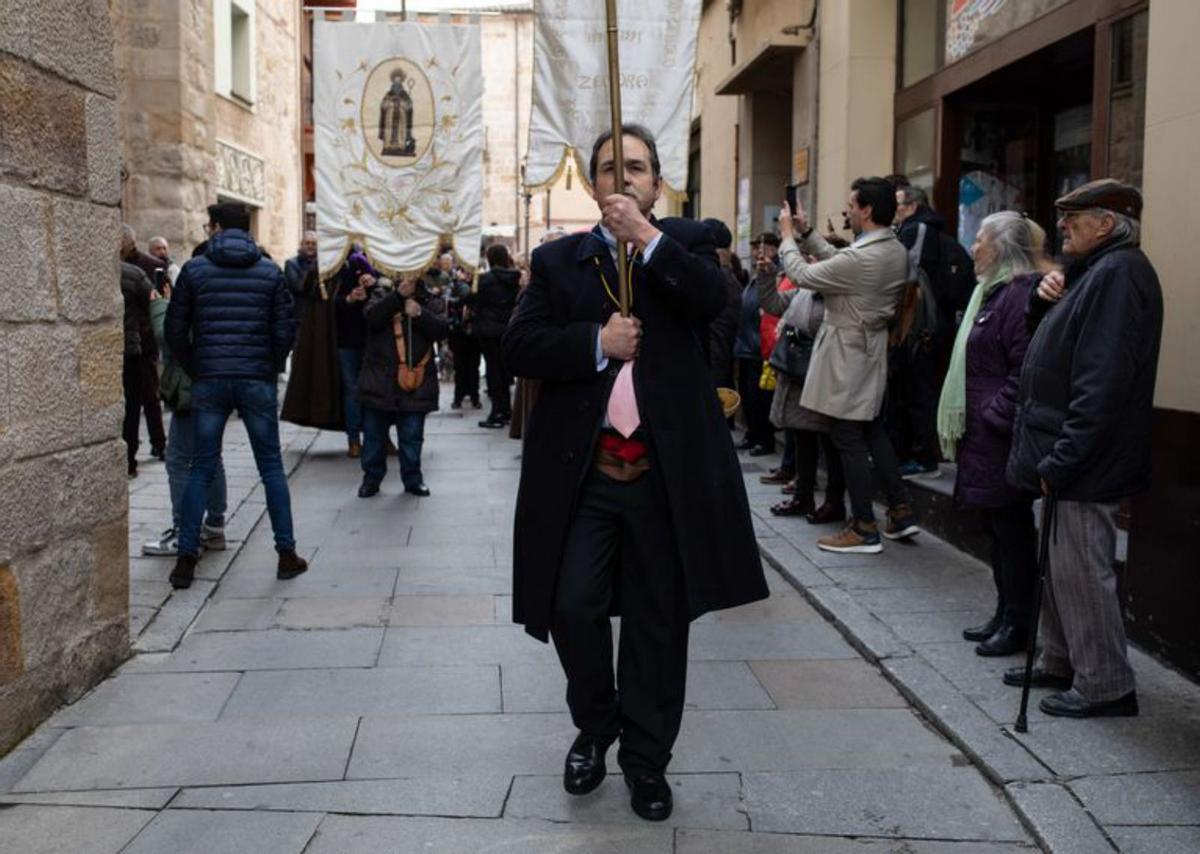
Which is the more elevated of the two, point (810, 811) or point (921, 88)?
point (921, 88)

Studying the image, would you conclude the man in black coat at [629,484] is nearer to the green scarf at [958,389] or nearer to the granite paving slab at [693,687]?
the granite paving slab at [693,687]

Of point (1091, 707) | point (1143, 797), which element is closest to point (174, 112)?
point (1091, 707)

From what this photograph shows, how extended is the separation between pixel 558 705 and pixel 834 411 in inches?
121

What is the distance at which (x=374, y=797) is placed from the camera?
13.3ft

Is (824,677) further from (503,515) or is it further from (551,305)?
(503,515)

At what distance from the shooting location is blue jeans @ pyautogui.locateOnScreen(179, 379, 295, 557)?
22.5 feet

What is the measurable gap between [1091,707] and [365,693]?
2.60 m

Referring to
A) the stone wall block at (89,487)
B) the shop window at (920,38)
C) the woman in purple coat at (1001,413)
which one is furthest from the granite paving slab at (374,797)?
the shop window at (920,38)

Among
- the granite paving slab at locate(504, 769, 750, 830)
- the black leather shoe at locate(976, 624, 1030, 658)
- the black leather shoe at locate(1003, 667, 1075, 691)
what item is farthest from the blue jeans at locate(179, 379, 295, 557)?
the black leather shoe at locate(1003, 667, 1075, 691)

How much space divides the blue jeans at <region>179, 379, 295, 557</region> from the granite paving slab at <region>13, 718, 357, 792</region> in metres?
2.23

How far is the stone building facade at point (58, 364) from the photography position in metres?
4.44

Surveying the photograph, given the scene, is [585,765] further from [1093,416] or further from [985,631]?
[985,631]

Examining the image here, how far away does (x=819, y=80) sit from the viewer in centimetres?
1152

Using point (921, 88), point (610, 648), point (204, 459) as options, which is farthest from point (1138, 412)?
point (921, 88)
